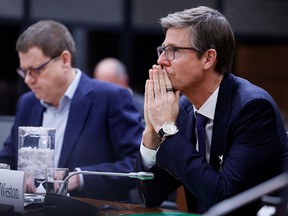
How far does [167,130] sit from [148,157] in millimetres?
248

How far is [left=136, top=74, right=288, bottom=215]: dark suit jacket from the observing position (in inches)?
118

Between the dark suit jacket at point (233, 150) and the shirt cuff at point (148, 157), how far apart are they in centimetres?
10

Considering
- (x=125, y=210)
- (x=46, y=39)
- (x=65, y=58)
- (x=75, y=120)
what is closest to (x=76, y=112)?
(x=75, y=120)

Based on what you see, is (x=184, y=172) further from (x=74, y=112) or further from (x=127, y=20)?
(x=127, y=20)

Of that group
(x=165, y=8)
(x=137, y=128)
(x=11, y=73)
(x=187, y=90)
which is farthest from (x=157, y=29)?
(x=187, y=90)

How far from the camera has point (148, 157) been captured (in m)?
3.38

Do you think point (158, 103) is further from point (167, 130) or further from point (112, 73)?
point (112, 73)

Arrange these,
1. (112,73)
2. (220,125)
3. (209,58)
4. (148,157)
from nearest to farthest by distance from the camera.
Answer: (220,125) < (209,58) < (148,157) < (112,73)

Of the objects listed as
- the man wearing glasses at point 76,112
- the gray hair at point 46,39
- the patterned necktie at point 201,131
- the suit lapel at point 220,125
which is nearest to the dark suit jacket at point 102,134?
the man wearing glasses at point 76,112

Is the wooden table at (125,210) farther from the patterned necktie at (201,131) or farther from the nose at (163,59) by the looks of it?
the nose at (163,59)

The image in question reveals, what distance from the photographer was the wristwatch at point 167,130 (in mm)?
3162

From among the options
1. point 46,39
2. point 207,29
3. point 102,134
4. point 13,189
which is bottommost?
point 102,134

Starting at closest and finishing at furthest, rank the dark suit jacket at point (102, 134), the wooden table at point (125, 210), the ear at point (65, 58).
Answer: the wooden table at point (125, 210) → the dark suit jacket at point (102, 134) → the ear at point (65, 58)

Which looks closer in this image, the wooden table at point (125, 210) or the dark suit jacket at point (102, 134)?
the wooden table at point (125, 210)
